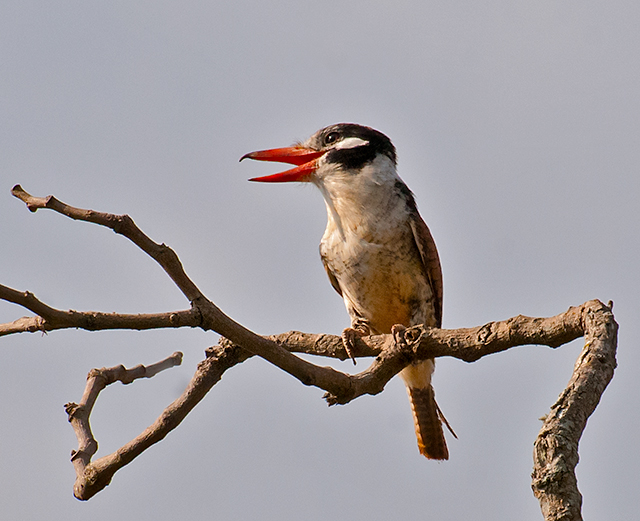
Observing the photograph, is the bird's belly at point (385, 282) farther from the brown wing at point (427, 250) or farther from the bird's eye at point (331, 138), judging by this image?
the bird's eye at point (331, 138)

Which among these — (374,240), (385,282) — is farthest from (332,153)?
(385,282)

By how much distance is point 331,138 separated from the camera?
19.7 feet

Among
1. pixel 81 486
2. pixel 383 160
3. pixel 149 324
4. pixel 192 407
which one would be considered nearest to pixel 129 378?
pixel 192 407

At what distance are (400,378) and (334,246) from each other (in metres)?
1.28

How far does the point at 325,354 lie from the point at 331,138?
2220 millimetres

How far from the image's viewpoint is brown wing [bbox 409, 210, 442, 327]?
18.2ft

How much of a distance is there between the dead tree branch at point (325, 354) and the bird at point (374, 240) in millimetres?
1134

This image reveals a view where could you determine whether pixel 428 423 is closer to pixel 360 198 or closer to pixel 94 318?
pixel 360 198

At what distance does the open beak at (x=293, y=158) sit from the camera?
570 centimetres

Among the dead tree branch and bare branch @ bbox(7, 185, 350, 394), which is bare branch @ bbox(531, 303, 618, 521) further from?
bare branch @ bbox(7, 185, 350, 394)

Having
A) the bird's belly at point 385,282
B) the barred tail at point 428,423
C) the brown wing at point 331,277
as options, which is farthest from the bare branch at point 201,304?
the barred tail at point 428,423

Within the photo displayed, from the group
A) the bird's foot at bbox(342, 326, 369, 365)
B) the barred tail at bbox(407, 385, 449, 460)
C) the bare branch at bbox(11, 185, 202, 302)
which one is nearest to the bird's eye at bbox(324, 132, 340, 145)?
the barred tail at bbox(407, 385, 449, 460)

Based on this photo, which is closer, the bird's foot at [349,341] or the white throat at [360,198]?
the bird's foot at [349,341]

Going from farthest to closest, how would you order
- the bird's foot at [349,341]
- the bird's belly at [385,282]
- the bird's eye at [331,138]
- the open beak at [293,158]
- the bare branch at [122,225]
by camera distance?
the bird's eye at [331,138], the open beak at [293,158], the bird's belly at [385,282], the bird's foot at [349,341], the bare branch at [122,225]
